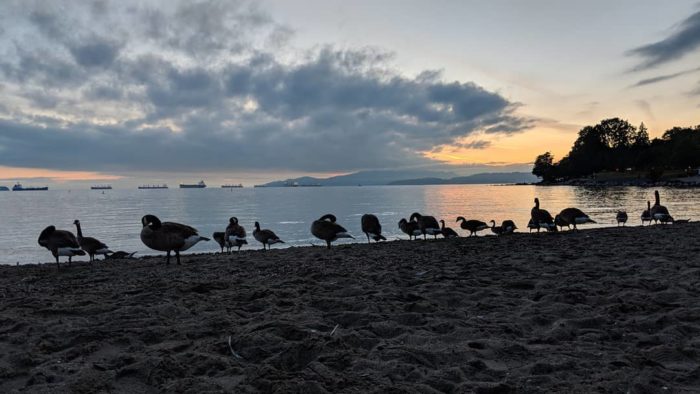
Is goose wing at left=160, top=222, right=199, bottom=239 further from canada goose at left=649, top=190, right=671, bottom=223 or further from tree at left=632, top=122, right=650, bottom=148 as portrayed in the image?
tree at left=632, top=122, right=650, bottom=148

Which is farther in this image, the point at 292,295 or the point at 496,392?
the point at 292,295

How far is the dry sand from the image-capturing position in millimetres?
4523

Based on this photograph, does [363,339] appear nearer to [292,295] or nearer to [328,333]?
[328,333]

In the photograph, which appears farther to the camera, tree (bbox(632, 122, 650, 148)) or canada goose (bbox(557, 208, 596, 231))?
tree (bbox(632, 122, 650, 148))

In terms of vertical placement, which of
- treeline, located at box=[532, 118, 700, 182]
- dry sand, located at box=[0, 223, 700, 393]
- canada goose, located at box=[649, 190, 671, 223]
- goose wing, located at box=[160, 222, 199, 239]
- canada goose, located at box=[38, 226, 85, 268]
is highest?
treeline, located at box=[532, 118, 700, 182]

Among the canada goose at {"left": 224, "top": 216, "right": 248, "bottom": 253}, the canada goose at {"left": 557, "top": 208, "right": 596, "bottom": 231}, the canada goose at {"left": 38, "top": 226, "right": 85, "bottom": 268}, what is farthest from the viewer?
the canada goose at {"left": 557, "top": 208, "right": 596, "bottom": 231}

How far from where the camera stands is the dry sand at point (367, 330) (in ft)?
14.8

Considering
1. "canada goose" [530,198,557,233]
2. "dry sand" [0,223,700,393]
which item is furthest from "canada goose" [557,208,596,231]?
"dry sand" [0,223,700,393]

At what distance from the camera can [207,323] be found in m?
6.53

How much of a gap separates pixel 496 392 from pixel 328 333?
2.45m

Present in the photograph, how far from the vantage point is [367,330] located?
607 centimetres

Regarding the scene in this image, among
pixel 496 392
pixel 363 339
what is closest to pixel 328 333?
pixel 363 339

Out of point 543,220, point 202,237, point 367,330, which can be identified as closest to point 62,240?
point 202,237

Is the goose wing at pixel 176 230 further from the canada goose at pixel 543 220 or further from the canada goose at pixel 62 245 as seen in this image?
the canada goose at pixel 543 220
